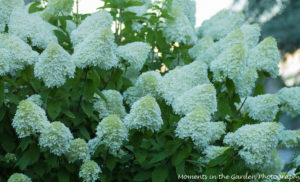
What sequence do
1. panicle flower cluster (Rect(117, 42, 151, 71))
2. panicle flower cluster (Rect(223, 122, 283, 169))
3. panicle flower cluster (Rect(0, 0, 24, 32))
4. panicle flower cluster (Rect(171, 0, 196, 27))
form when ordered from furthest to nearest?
panicle flower cluster (Rect(171, 0, 196, 27)) < panicle flower cluster (Rect(0, 0, 24, 32)) < panicle flower cluster (Rect(117, 42, 151, 71)) < panicle flower cluster (Rect(223, 122, 283, 169))

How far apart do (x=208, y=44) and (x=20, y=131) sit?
2154 mm

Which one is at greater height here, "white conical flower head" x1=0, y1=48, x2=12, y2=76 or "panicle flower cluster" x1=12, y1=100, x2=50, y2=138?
"white conical flower head" x1=0, y1=48, x2=12, y2=76

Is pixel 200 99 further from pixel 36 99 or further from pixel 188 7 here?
pixel 188 7

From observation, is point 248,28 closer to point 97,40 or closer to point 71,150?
point 97,40

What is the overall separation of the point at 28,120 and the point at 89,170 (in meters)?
0.54

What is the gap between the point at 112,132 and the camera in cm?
273

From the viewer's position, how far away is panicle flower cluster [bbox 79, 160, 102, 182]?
2723 mm

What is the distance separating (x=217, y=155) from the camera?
289cm

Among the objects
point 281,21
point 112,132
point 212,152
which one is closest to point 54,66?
point 112,132

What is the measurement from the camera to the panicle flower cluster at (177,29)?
3.89 metres

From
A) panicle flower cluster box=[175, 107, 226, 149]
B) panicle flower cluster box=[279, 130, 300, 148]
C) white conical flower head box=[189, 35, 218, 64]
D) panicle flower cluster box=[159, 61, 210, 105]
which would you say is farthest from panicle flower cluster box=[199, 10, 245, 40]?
panicle flower cluster box=[175, 107, 226, 149]

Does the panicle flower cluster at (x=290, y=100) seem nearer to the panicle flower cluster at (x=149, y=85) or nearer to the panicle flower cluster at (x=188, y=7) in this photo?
the panicle flower cluster at (x=149, y=85)

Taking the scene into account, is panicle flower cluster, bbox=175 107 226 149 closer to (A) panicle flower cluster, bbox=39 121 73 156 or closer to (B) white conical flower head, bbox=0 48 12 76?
(A) panicle flower cluster, bbox=39 121 73 156

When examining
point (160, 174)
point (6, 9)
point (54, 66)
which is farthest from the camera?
point (6, 9)
